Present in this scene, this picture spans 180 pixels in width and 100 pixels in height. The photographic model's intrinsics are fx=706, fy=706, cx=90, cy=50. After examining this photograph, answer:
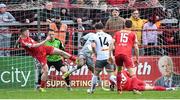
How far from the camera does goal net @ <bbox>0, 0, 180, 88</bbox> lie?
2272cm

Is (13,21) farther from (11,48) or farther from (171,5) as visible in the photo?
(171,5)

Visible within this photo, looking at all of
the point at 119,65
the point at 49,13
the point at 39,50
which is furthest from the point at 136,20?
the point at 119,65

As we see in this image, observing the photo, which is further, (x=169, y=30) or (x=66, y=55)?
(x=169, y=30)

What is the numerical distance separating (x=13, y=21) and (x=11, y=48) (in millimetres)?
1090

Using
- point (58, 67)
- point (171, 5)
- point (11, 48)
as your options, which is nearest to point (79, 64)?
point (58, 67)

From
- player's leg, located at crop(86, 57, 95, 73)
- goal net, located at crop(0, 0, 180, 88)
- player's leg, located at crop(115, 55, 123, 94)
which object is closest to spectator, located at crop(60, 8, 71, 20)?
goal net, located at crop(0, 0, 180, 88)

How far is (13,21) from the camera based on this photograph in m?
23.3

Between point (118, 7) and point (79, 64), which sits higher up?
point (118, 7)

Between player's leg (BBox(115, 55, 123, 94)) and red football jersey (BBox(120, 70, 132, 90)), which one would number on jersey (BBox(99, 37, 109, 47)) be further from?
red football jersey (BBox(120, 70, 132, 90))

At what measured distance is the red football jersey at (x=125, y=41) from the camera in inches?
762

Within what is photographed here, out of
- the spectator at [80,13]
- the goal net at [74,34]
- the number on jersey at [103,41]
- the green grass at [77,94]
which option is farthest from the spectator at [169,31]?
the number on jersey at [103,41]

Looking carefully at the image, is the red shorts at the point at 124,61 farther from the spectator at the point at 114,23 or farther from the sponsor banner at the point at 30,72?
the sponsor banner at the point at 30,72

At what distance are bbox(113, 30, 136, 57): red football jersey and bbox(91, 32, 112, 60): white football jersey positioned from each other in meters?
0.64

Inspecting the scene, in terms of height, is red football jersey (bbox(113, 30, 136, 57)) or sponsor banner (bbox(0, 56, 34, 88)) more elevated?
red football jersey (bbox(113, 30, 136, 57))
